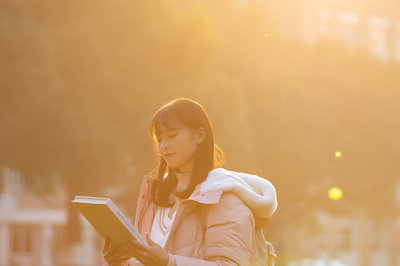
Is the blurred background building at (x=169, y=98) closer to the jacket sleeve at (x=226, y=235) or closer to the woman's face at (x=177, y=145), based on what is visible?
the woman's face at (x=177, y=145)

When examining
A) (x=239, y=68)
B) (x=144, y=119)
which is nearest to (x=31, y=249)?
(x=239, y=68)

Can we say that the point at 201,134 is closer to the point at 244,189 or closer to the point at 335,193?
the point at 244,189

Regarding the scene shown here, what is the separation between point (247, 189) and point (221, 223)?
0.17 m

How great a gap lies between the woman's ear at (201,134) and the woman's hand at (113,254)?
1.64 ft

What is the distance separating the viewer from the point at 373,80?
103ft

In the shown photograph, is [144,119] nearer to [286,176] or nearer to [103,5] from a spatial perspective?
[103,5]

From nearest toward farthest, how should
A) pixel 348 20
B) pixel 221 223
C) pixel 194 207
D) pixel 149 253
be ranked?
pixel 149 253, pixel 221 223, pixel 194 207, pixel 348 20

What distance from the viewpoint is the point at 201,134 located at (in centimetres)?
301

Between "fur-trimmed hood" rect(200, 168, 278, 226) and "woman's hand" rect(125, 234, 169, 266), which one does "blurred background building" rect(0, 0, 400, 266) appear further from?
"woman's hand" rect(125, 234, 169, 266)

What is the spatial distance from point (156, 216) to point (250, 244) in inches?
17.1

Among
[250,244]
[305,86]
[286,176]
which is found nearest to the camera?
[250,244]

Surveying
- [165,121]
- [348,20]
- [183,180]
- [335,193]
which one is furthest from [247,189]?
[348,20]

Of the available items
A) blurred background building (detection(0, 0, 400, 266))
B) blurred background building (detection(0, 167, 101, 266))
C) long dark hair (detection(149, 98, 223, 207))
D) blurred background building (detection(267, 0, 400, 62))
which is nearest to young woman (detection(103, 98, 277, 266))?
long dark hair (detection(149, 98, 223, 207))

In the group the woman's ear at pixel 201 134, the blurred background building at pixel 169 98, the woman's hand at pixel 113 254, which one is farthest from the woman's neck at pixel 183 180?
the blurred background building at pixel 169 98
